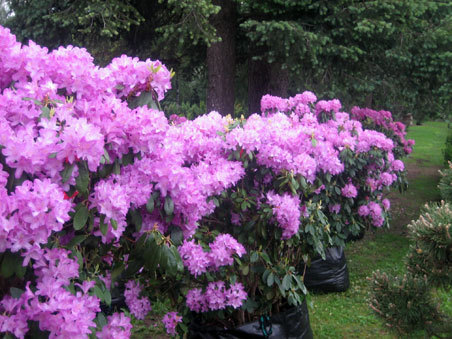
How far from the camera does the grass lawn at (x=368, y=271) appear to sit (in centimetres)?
398

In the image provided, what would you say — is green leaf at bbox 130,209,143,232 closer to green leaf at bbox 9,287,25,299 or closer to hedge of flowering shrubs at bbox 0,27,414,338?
hedge of flowering shrubs at bbox 0,27,414,338

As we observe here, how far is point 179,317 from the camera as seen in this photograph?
8.59 feet

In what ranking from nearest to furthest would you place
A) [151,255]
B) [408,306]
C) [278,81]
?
[151,255]
[408,306]
[278,81]

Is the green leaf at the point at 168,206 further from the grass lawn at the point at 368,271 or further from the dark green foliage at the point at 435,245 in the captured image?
the grass lawn at the point at 368,271

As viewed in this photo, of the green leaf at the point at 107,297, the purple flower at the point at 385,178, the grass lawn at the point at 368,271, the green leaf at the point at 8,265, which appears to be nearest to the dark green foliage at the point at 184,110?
the grass lawn at the point at 368,271

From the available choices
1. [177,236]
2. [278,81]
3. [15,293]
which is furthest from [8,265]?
[278,81]

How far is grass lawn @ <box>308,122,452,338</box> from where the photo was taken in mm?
3982

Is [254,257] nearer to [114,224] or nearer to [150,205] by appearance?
[150,205]

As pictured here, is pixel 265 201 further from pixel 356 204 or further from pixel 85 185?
pixel 356 204

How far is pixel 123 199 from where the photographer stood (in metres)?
1.47

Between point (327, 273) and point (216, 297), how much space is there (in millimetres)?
2383

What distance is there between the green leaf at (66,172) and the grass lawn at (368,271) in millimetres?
1817

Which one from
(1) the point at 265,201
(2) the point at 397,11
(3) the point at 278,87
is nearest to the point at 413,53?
(2) the point at 397,11

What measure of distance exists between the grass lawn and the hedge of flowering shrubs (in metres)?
0.86
